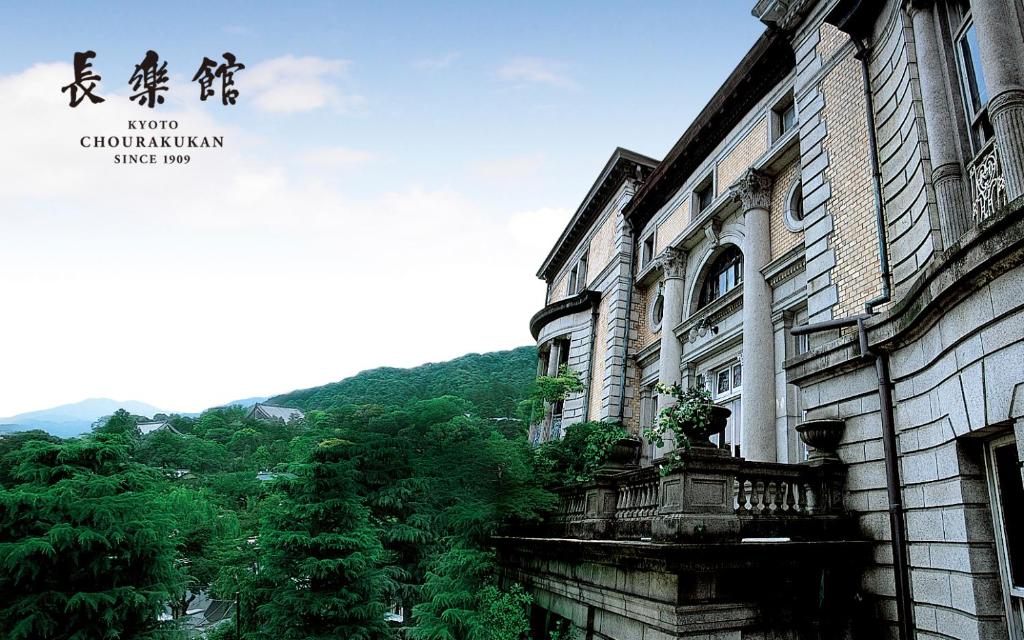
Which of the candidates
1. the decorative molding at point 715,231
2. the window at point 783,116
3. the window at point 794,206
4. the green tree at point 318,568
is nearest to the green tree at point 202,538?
the green tree at point 318,568

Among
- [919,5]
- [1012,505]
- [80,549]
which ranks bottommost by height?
[80,549]

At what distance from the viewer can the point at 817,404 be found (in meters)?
8.89

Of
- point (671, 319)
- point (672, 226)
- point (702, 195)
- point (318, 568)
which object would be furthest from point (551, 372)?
point (318, 568)

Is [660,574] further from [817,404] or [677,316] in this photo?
[677,316]

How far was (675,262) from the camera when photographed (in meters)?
18.6

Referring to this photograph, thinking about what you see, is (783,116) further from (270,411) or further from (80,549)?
(270,411)

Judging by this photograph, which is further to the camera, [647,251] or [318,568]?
[647,251]

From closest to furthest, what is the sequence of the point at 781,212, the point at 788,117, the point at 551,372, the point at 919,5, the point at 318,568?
the point at 919,5 < the point at 318,568 < the point at 781,212 < the point at 788,117 < the point at 551,372

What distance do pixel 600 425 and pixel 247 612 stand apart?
1026 cm

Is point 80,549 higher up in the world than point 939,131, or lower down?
lower down

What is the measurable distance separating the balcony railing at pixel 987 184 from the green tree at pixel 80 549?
12673 millimetres

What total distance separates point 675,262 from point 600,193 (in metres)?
8.23

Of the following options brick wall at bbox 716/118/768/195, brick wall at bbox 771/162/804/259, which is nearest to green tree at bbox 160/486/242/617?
brick wall at bbox 771/162/804/259

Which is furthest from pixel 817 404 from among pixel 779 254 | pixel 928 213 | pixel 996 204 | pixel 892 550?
pixel 779 254
